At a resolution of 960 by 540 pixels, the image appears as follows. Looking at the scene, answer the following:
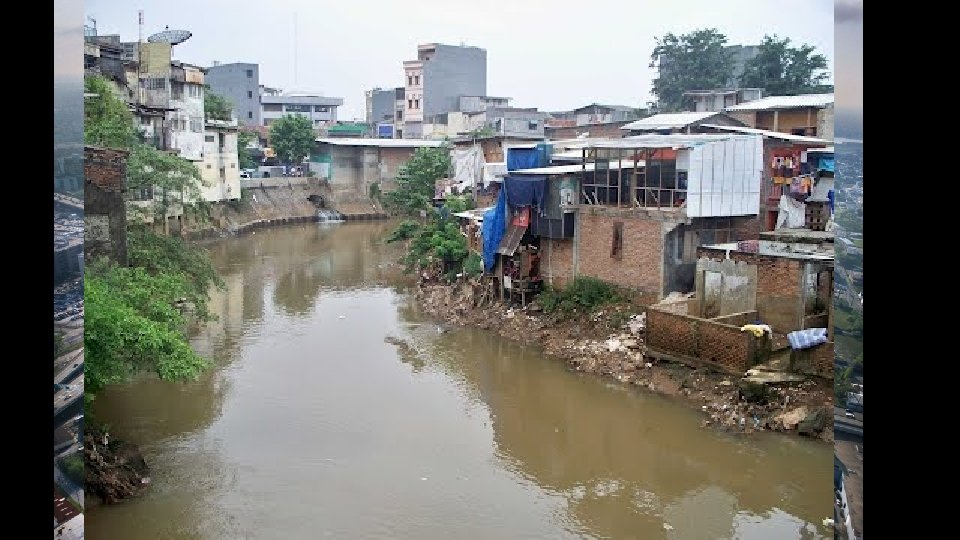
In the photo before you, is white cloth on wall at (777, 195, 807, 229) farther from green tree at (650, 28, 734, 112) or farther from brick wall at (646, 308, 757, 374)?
green tree at (650, 28, 734, 112)

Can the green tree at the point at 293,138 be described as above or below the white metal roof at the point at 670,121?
above

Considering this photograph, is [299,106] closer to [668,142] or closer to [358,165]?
[358,165]

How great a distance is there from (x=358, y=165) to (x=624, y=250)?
18791mm

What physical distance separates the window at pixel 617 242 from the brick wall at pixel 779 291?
2.24 m

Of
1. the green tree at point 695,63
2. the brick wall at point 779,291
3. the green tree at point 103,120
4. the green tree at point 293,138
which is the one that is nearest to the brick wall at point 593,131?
the green tree at point 695,63

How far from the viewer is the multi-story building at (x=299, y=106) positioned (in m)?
38.0

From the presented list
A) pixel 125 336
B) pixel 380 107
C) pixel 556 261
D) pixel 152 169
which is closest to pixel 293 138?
pixel 380 107

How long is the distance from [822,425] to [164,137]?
17228mm

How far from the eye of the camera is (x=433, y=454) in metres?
Answer: 8.02

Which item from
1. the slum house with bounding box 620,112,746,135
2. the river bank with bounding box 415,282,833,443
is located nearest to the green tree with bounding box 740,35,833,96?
the slum house with bounding box 620,112,746,135

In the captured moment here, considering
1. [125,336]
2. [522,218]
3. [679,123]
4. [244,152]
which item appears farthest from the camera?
[244,152]

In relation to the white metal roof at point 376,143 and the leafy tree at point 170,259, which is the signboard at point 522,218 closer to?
the leafy tree at point 170,259

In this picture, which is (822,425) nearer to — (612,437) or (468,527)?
(612,437)

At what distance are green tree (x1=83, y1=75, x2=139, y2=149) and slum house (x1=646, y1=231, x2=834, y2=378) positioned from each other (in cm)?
720
